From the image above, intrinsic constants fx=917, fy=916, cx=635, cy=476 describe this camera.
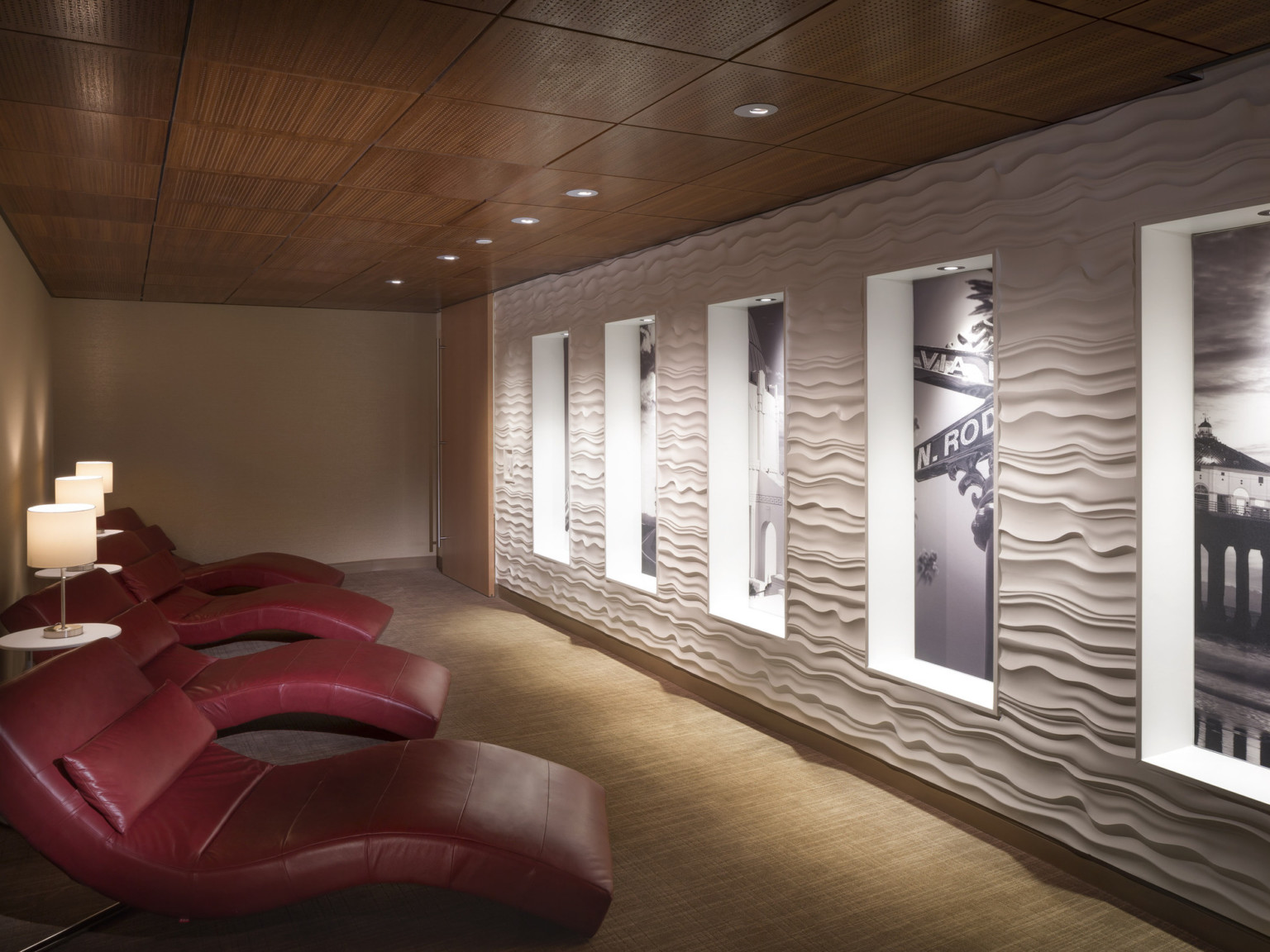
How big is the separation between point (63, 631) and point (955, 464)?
14.2ft

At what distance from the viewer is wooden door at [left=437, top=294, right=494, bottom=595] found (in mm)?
8719

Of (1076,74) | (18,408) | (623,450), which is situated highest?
(1076,74)

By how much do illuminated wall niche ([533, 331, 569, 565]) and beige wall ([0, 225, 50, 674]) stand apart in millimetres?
3670

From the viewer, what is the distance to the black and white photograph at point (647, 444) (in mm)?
6930

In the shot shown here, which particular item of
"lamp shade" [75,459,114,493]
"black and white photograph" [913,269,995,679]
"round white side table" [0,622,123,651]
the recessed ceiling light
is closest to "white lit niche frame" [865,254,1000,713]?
"black and white photograph" [913,269,995,679]

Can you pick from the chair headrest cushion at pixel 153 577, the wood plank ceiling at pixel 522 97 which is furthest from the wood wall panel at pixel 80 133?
the chair headrest cushion at pixel 153 577

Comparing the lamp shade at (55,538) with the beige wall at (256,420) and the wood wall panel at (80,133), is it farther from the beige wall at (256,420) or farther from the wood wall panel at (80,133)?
the beige wall at (256,420)

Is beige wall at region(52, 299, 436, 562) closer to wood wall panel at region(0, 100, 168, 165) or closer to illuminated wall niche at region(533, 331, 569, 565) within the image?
illuminated wall niche at region(533, 331, 569, 565)

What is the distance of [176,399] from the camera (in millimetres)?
9266

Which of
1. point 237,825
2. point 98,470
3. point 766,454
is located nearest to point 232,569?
point 98,470

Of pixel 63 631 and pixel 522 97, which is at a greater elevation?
pixel 522 97

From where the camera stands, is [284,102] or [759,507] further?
[759,507]

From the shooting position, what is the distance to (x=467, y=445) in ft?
30.3

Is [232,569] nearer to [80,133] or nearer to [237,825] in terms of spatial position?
[80,133]
